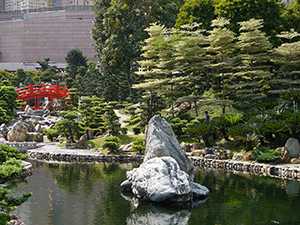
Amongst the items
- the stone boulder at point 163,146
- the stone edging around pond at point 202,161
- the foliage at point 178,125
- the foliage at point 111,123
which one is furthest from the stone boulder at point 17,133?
the stone boulder at point 163,146

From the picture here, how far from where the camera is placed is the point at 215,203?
38.8 feet

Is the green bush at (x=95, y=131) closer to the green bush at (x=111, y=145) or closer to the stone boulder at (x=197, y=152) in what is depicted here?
the green bush at (x=111, y=145)

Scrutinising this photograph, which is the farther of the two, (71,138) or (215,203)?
(71,138)

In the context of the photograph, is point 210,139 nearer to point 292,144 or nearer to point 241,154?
point 241,154

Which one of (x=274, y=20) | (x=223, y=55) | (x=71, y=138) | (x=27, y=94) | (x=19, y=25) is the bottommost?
(x=71, y=138)

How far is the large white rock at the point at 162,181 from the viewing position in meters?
11.4

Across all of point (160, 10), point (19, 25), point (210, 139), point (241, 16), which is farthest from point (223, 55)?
point (19, 25)

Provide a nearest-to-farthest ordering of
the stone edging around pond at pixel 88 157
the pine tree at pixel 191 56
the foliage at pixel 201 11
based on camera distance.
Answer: the stone edging around pond at pixel 88 157, the pine tree at pixel 191 56, the foliage at pixel 201 11

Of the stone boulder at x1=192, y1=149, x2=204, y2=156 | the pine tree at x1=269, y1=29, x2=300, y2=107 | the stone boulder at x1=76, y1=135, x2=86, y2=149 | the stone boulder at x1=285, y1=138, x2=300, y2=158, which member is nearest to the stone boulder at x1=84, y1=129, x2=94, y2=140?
the stone boulder at x1=76, y1=135, x2=86, y2=149

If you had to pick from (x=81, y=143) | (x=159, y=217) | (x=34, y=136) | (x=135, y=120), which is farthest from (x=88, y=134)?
(x=159, y=217)

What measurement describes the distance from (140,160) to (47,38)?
290ft

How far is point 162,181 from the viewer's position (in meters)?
11.5

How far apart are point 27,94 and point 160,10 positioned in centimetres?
1727

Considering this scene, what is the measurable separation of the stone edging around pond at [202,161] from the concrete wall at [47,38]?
79.5m
